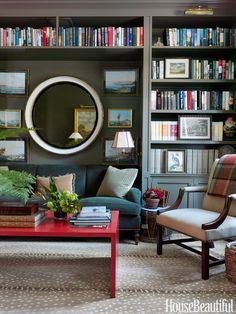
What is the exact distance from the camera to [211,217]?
8.56 ft

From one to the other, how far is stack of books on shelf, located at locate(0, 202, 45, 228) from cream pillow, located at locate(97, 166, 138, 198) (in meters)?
1.35

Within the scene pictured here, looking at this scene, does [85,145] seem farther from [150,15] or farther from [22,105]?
[150,15]

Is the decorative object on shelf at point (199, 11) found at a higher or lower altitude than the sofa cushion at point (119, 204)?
higher

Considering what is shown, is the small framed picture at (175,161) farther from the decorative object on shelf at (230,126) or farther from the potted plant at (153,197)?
the decorative object on shelf at (230,126)

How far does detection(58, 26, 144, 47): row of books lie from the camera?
3.72 meters

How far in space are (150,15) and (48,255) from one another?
9.33ft

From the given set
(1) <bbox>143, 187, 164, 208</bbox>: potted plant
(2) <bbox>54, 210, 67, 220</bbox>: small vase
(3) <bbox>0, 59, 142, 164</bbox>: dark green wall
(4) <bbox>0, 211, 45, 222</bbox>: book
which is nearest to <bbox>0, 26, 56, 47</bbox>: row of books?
(3) <bbox>0, 59, 142, 164</bbox>: dark green wall

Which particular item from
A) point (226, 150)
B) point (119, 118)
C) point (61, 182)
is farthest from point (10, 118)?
point (226, 150)

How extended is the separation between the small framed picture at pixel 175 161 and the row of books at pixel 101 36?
1.35 meters

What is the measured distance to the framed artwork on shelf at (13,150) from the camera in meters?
4.16

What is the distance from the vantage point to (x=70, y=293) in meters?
2.14

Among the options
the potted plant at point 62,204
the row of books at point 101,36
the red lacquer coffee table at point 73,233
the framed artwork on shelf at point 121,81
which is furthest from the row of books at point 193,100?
the red lacquer coffee table at point 73,233

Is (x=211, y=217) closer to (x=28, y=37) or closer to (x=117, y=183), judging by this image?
(x=117, y=183)

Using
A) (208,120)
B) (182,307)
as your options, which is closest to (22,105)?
(208,120)
